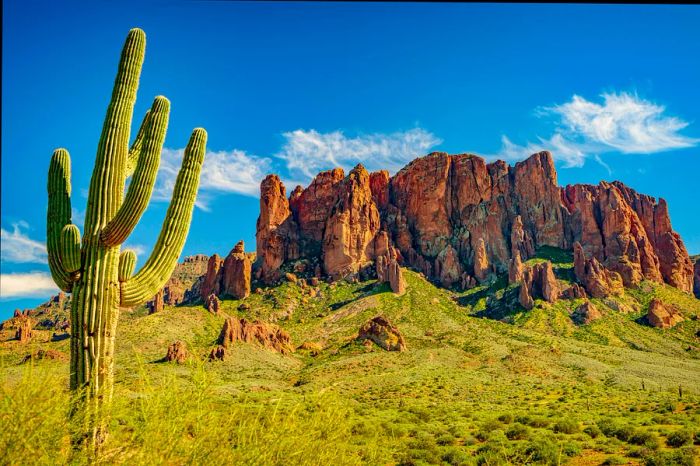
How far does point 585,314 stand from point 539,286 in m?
10.9

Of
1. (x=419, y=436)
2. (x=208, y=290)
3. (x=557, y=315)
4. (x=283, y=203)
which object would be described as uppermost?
(x=283, y=203)

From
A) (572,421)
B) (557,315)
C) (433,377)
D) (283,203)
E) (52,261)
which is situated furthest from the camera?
(283,203)

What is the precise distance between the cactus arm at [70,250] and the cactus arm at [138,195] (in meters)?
0.58

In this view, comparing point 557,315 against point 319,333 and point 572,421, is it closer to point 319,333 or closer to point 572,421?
point 319,333

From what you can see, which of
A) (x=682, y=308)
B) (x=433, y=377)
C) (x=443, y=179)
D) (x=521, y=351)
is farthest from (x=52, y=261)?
(x=443, y=179)

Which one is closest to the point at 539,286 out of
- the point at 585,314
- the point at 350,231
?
the point at 585,314

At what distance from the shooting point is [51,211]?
11414 mm

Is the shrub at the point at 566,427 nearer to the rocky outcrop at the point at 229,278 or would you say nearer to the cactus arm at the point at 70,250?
the cactus arm at the point at 70,250

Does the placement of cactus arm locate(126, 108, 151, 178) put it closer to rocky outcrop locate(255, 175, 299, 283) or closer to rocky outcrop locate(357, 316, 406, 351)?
rocky outcrop locate(357, 316, 406, 351)

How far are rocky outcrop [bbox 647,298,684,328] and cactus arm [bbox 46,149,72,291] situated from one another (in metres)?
89.8

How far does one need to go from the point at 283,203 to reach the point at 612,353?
81662mm

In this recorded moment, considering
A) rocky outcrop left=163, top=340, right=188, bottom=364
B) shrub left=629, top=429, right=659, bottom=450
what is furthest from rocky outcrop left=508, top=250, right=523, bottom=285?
shrub left=629, top=429, right=659, bottom=450

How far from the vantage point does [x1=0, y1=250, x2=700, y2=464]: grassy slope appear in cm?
734

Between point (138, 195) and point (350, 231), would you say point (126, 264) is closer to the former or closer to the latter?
point (138, 195)
